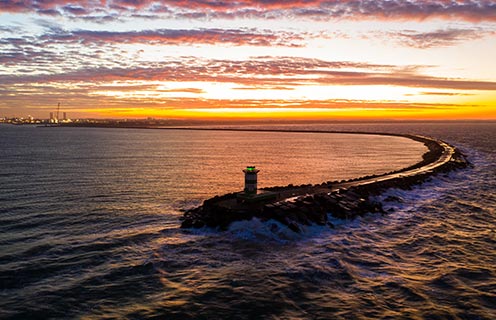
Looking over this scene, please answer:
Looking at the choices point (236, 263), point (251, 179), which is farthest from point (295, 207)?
point (236, 263)

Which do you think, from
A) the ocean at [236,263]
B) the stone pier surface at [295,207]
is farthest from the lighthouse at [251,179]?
the ocean at [236,263]

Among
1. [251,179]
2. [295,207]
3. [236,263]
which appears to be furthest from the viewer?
[251,179]

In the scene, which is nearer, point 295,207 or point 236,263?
point 236,263

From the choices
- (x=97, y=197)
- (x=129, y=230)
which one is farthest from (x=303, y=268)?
(x=97, y=197)

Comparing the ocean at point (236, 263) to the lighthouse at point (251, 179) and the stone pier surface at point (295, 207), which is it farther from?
the lighthouse at point (251, 179)

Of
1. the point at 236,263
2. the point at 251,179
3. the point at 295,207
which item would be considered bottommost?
the point at 236,263

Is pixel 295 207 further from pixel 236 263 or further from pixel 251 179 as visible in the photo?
pixel 236 263

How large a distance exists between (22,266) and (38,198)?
1291cm

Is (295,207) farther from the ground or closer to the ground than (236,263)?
farther from the ground

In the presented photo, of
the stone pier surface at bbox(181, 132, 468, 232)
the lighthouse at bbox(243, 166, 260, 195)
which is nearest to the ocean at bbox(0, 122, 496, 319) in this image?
the stone pier surface at bbox(181, 132, 468, 232)

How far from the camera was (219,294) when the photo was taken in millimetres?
11625

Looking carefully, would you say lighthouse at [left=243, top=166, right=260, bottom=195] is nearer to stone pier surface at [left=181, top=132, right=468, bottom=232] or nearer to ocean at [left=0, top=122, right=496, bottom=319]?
stone pier surface at [left=181, top=132, right=468, bottom=232]

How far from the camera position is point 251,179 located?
791 inches

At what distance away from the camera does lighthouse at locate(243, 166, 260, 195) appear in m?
20.0
